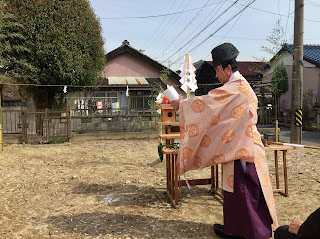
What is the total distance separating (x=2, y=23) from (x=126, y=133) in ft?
23.3

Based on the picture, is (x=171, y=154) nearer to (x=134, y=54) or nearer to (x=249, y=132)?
(x=249, y=132)

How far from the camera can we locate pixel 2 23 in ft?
37.8

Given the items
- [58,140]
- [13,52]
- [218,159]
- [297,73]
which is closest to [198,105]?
[218,159]

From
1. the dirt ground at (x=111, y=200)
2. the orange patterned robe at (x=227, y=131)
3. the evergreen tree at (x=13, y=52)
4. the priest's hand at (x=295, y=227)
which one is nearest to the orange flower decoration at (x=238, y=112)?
the orange patterned robe at (x=227, y=131)

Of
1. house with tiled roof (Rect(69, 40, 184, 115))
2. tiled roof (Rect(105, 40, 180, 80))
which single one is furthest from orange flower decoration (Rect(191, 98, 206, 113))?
tiled roof (Rect(105, 40, 180, 80))

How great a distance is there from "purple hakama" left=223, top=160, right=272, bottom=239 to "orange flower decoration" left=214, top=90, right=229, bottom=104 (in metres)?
0.66

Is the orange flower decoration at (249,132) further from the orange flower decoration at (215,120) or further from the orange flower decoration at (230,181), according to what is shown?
the orange flower decoration at (230,181)

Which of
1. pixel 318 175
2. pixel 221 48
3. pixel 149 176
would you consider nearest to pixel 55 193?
pixel 149 176

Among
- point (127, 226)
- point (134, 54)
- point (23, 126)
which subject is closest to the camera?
point (127, 226)

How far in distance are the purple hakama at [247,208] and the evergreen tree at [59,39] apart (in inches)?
456

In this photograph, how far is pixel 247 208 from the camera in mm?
2805

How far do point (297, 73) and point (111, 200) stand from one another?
343 inches

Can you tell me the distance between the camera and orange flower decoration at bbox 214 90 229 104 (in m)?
2.86

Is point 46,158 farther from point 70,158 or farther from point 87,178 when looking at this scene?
point 87,178
